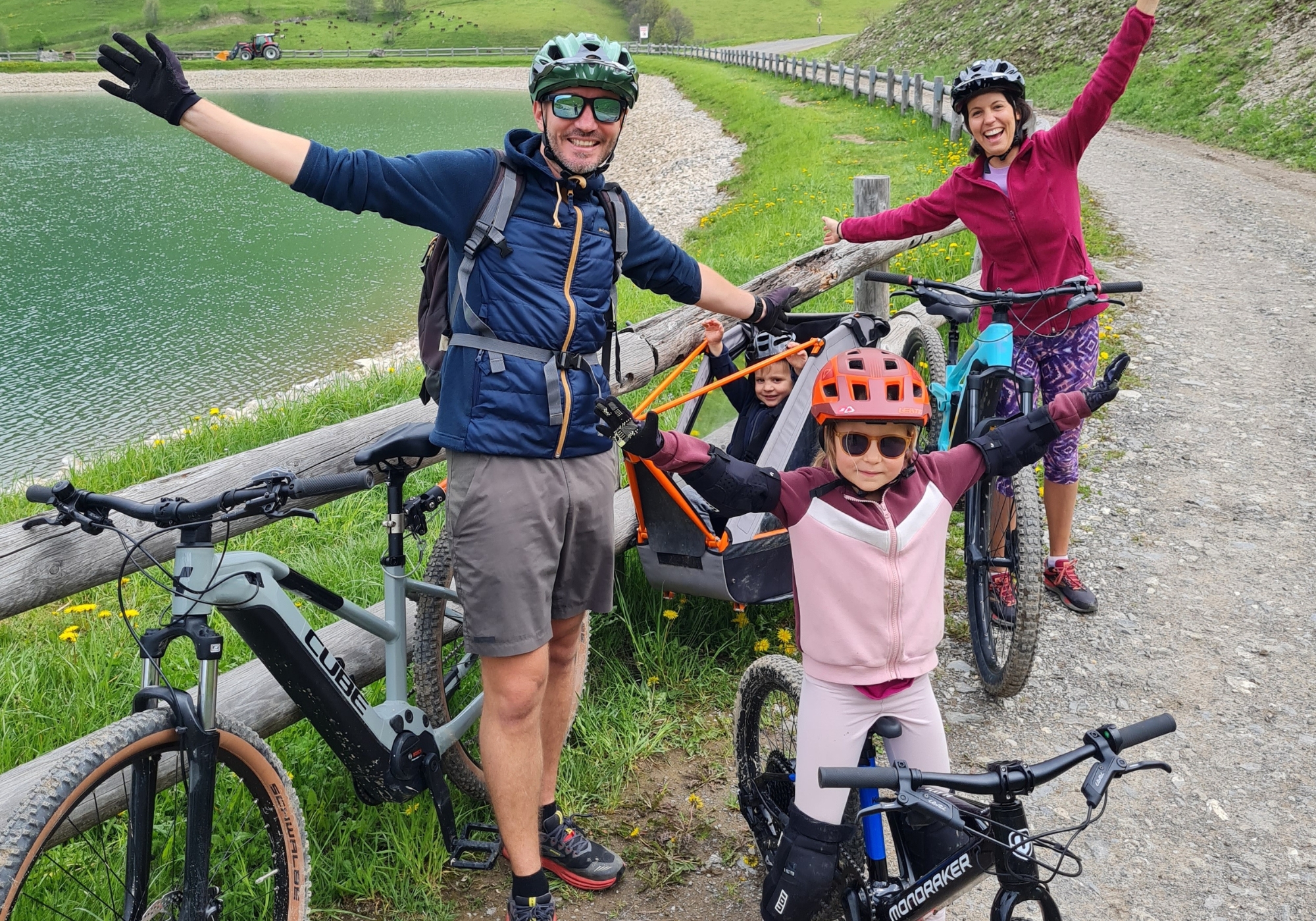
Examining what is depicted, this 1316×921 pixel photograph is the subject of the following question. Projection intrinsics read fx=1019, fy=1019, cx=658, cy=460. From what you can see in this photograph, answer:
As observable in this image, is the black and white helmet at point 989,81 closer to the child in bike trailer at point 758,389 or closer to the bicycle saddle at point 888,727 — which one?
the child in bike trailer at point 758,389

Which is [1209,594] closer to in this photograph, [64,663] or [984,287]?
[984,287]

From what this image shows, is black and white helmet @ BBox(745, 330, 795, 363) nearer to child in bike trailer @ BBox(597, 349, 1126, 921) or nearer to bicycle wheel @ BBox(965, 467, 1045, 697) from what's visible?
bicycle wheel @ BBox(965, 467, 1045, 697)

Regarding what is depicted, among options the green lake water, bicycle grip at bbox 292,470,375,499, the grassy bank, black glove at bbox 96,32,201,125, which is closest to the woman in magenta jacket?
the grassy bank

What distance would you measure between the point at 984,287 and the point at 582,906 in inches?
123

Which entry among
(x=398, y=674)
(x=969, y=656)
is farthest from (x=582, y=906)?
(x=969, y=656)

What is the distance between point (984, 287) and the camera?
4625mm

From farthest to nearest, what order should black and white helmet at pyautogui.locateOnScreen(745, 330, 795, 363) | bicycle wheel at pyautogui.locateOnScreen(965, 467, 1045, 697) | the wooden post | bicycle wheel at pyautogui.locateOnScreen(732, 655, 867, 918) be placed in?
the wooden post → black and white helmet at pyautogui.locateOnScreen(745, 330, 795, 363) → bicycle wheel at pyautogui.locateOnScreen(965, 467, 1045, 697) → bicycle wheel at pyautogui.locateOnScreen(732, 655, 867, 918)

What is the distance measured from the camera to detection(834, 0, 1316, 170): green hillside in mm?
15570

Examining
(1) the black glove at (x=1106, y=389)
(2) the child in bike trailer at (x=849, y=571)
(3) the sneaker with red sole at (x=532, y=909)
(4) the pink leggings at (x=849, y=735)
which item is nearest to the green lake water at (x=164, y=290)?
(3) the sneaker with red sole at (x=532, y=909)

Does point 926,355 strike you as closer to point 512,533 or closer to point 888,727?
point 888,727

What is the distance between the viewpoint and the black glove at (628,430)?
2584 mm

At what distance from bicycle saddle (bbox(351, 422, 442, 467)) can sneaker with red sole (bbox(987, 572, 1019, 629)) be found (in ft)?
8.13

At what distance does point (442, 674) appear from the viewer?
3520 millimetres

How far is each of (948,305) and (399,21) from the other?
11776cm
